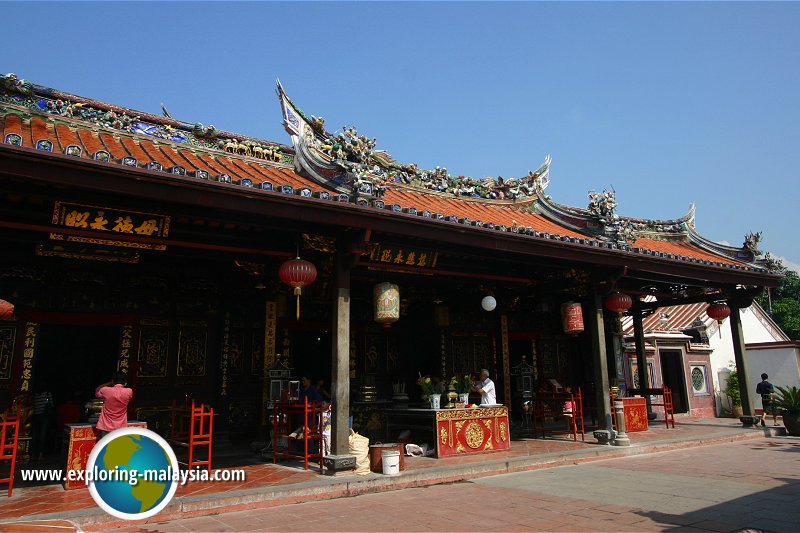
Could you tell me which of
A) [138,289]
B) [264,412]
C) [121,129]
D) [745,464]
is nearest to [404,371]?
[264,412]

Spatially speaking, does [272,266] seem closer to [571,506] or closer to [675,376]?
[571,506]

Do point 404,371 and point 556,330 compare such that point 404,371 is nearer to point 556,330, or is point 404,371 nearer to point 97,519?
point 556,330

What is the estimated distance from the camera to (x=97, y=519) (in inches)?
Answer: 214

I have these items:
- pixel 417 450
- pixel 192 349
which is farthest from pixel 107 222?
pixel 417 450

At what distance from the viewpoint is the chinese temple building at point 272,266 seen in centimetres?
698

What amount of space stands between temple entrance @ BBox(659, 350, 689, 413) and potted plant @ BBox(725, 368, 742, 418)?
166 centimetres

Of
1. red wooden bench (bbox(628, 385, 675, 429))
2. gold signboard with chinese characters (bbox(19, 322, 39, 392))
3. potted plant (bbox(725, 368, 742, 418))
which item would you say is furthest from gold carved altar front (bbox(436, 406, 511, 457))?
potted plant (bbox(725, 368, 742, 418))

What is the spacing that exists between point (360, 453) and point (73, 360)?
27.2 feet

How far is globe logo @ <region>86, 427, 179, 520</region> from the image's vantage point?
3.24 m

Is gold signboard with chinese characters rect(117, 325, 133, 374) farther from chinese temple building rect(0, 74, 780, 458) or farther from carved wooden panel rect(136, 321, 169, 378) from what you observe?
carved wooden panel rect(136, 321, 169, 378)

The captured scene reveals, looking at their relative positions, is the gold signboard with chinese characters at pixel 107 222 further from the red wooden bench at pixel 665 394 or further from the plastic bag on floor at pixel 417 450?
the red wooden bench at pixel 665 394

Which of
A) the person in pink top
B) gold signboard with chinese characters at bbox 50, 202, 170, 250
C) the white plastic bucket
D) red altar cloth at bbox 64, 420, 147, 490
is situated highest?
gold signboard with chinese characters at bbox 50, 202, 170, 250

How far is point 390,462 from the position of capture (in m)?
7.47

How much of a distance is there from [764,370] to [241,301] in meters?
20.2
